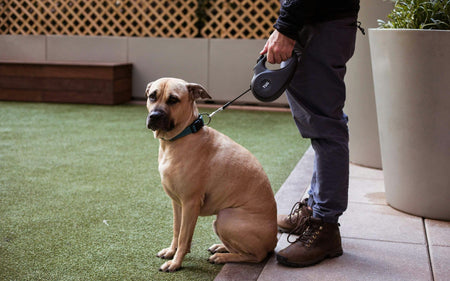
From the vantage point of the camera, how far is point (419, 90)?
6.71ft

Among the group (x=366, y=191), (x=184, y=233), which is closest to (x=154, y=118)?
(x=184, y=233)

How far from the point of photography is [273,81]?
1.63 meters

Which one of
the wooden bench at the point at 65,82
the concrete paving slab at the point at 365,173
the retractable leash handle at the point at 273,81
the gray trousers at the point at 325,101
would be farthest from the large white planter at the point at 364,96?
the wooden bench at the point at 65,82

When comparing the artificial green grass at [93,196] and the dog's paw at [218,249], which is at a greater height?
the dog's paw at [218,249]

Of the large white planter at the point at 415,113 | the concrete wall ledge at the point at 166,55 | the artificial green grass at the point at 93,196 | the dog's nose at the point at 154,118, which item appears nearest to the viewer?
the dog's nose at the point at 154,118

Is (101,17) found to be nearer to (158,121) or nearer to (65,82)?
(65,82)

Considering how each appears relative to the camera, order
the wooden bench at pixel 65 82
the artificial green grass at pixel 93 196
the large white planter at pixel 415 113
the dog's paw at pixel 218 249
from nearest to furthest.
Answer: the artificial green grass at pixel 93 196 < the dog's paw at pixel 218 249 < the large white planter at pixel 415 113 < the wooden bench at pixel 65 82

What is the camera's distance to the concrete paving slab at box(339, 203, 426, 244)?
1.95m

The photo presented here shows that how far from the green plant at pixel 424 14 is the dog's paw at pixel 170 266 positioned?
4.26ft

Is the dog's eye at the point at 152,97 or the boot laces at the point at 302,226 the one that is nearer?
the dog's eye at the point at 152,97

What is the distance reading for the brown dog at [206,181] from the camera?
1.61 meters

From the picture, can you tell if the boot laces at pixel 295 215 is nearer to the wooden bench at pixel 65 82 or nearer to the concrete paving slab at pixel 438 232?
the concrete paving slab at pixel 438 232

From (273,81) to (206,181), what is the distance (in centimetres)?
37

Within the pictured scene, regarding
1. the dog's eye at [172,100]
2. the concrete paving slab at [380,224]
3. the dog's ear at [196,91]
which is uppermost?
the dog's ear at [196,91]
